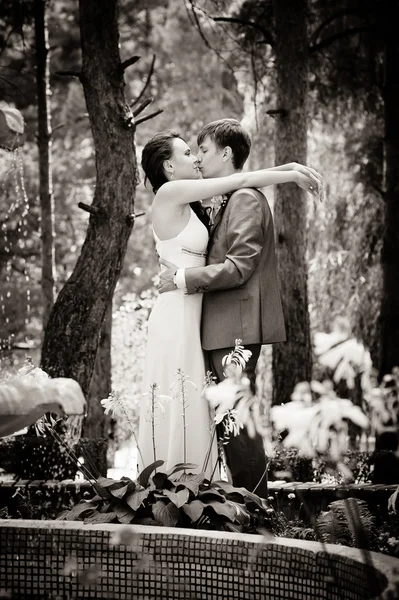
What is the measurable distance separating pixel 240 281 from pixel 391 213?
4091mm

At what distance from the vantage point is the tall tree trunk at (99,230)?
6707 mm

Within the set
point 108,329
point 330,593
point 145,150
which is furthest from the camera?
Answer: point 108,329

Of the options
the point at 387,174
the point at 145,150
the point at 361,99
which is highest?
the point at 361,99

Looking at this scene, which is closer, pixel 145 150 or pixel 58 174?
pixel 145 150

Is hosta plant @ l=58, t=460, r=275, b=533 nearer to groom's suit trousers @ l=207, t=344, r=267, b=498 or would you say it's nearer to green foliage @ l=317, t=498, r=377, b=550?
green foliage @ l=317, t=498, r=377, b=550

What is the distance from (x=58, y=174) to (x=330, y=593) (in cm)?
1521

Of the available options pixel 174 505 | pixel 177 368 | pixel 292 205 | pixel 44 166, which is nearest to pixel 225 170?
pixel 177 368

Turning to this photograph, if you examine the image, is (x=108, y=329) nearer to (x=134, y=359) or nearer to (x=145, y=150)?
(x=145, y=150)

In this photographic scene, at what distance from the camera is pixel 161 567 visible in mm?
3086

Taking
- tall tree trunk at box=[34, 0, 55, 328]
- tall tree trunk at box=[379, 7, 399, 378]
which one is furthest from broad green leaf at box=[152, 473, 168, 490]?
tall tree trunk at box=[34, 0, 55, 328]

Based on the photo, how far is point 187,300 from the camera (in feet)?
16.3

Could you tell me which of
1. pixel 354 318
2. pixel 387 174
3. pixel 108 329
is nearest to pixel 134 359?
pixel 354 318

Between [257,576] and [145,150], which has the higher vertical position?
[145,150]

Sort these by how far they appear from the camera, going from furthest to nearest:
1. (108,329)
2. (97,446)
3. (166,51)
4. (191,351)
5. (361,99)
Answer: (166,51) → (361,99) → (108,329) → (97,446) → (191,351)
